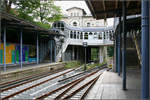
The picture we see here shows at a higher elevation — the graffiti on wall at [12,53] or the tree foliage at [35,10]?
the tree foliage at [35,10]

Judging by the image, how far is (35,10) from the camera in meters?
21.7

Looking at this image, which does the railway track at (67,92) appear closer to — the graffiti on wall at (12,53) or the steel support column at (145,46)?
the steel support column at (145,46)

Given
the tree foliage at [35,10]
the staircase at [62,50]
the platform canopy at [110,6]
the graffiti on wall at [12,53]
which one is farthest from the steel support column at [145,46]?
the staircase at [62,50]

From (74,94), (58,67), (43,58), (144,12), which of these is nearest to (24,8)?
(43,58)

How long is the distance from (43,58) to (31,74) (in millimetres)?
9172

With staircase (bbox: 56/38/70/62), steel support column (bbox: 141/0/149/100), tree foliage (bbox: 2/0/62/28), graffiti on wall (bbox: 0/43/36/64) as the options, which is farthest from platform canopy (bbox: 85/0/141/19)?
staircase (bbox: 56/38/70/62)

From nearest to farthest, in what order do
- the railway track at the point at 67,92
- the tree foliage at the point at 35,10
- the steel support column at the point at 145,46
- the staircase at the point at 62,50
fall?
the steel support column at the point at 145,46 → the railway track at the point at 67,92 → the tree foliage at the point at 35,10 → the staircase at the point at 62,50

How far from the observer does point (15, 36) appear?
51.8ft

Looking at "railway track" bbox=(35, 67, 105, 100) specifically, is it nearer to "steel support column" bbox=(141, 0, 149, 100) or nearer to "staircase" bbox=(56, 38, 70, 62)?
"steel support column" bbox=(141, 0, 149, 100)

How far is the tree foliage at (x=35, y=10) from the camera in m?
18.8

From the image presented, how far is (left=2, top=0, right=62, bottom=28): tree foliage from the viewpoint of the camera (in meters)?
18.8

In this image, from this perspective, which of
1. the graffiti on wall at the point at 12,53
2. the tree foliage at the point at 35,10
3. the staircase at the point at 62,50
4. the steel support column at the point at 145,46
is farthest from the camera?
the staircase at the point at 62,50

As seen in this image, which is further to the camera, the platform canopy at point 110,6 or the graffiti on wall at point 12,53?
the graffiti on wall at point 12,53

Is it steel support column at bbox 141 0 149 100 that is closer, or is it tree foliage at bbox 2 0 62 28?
steel support column at bbox 141 0 149 100
